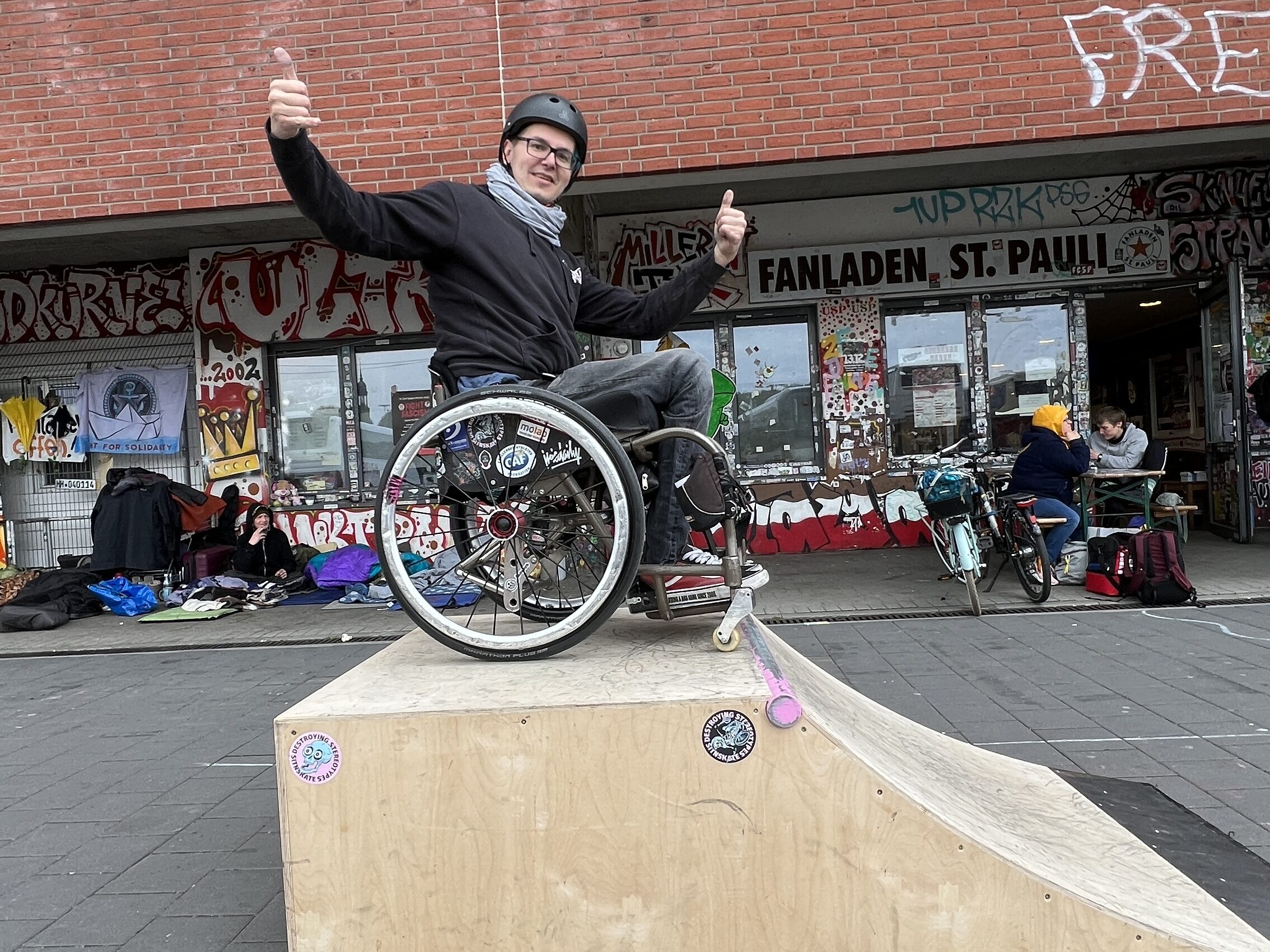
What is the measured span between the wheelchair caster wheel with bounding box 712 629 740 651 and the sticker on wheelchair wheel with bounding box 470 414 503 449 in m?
0.88

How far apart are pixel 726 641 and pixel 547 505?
707 millimetres

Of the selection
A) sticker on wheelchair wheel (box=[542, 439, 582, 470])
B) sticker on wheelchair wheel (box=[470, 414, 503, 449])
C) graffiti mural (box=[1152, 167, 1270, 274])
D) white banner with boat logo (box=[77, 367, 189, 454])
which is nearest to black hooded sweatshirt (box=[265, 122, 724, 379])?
sticker on wheelchair wheel (box=[470, 414, 503, 449])

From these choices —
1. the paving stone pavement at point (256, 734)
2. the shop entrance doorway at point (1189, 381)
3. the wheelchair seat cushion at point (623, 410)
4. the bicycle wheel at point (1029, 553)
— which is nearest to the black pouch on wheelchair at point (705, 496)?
the wheelchair seat cushion at point (623, 410)

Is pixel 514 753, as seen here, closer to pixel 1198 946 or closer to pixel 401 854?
pixel 401 854

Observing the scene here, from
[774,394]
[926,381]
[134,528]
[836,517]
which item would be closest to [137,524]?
[134,528]

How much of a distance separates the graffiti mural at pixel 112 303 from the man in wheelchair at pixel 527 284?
1027cm

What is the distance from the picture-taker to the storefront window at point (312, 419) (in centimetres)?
1155

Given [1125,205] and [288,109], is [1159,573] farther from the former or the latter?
[288,109]

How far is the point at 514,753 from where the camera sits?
2.22 meters

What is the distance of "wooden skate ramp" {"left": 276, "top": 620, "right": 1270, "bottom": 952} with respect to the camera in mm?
2199

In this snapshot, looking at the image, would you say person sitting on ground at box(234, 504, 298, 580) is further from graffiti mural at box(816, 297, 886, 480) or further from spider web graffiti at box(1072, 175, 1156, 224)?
spider web graffiti at box(1072, 175, 1156, 224)

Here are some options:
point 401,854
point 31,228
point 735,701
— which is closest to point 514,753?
point 401,854

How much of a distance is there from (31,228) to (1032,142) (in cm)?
897

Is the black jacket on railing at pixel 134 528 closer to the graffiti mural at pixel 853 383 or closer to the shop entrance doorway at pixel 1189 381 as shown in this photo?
the graffiti mural at pixel 853 383
